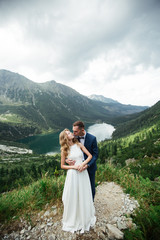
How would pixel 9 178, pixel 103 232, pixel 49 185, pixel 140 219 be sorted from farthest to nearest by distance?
pixel 9 178 < pixel 49 185 < pixel 103 232 < pixel 140 219

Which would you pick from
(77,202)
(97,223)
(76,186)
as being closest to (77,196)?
(77,202)

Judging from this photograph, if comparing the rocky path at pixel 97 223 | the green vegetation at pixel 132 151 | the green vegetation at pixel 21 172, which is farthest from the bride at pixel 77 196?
the green vegetation at pixel 21 172

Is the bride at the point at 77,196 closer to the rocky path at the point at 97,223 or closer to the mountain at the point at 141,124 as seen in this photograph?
the rocky path at the point at 97,223

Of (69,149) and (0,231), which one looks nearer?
(0,231)

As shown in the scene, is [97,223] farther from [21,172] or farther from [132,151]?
[21,172]

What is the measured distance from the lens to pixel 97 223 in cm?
333

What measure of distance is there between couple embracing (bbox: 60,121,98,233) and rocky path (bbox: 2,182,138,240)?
0.19 m

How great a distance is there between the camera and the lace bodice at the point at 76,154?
342cm

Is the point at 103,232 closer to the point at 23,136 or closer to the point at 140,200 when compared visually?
the point at 140,200

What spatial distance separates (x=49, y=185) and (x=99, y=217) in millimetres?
2045

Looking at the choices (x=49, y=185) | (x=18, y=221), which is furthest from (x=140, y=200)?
(x=18, y=221)

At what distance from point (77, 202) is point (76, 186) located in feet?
1.59

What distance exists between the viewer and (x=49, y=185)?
14.5ft

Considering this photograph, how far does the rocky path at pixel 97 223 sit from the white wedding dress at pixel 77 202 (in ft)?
0.61
